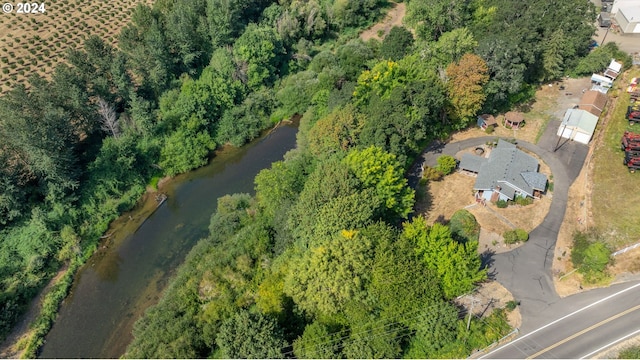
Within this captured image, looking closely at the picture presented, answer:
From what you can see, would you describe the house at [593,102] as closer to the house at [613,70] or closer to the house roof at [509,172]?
the house at [613,70]

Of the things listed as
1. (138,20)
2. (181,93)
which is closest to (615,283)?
(181,93)

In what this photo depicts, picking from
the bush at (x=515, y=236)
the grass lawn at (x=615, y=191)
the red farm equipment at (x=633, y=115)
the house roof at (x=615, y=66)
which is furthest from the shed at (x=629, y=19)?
the bush at (x=515, y=236)

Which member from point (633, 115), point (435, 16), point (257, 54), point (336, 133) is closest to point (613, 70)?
point (633, 115)

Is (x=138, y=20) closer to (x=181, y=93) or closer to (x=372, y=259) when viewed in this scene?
(x=181, y=93)

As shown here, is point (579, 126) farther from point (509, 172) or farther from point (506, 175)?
point (506, 175)

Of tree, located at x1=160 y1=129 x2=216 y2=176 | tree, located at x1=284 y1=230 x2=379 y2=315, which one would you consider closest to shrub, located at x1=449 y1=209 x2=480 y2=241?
tree, located at x1=284 y1=230 x2=379 y2=315

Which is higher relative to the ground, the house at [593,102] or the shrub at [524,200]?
the house at [593,102]
